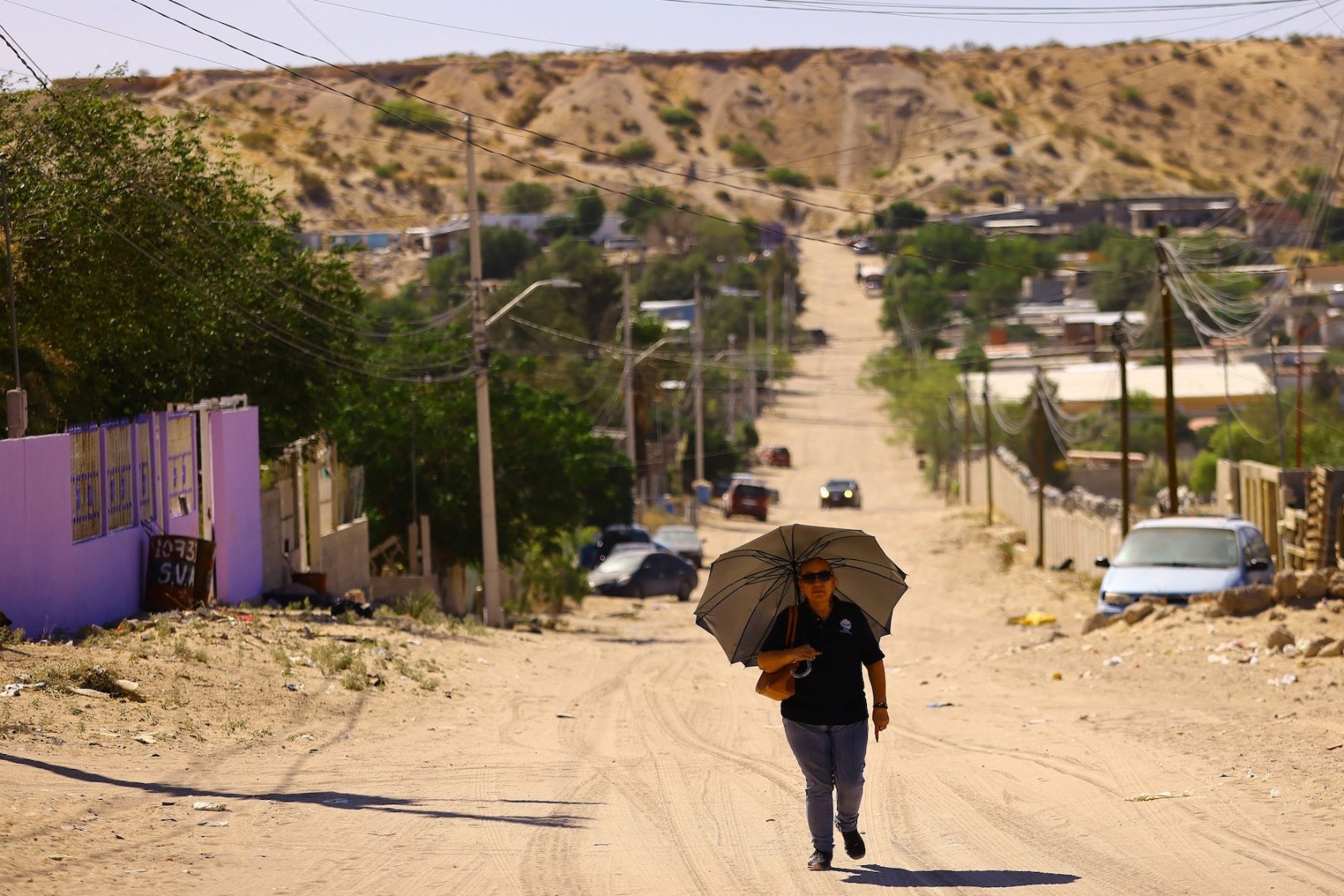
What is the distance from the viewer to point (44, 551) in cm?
1722

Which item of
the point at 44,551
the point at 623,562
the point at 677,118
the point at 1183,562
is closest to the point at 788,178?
the point at 677,118

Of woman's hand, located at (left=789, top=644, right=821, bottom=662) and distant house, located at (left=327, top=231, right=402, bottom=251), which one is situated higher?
distant house, located at (left=327, top=231, right=402, bottom=251)

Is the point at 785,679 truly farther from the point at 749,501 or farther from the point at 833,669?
the point at 749,501

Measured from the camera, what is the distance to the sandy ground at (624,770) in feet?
28.4

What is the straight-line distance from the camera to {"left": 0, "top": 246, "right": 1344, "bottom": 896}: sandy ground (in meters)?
8.65

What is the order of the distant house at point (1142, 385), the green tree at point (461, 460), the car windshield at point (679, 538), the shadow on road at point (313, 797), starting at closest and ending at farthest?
the shadow on road at point (313, 797) < the green tree at point (461, 460) < the car windshield at point (679, 538) < the distant house at point (1142, 385)

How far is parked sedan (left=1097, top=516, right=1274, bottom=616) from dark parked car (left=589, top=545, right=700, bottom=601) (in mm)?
17365

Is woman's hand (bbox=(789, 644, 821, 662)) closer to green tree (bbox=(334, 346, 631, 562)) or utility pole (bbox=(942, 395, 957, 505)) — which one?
green tree (bbox=(334, 346, 631, 562))

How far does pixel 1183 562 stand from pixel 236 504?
46.4 feet

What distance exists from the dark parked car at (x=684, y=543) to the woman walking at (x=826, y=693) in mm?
38106

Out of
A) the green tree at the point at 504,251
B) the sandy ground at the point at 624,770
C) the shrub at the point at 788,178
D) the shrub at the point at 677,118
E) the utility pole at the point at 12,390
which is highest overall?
the shrub at the point at 677,118

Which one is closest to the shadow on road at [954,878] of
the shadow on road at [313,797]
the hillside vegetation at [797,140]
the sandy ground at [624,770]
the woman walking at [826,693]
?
the sandy ground at [624,770]

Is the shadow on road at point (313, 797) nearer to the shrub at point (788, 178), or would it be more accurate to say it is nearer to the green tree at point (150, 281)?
the green tree at point (150, 281)

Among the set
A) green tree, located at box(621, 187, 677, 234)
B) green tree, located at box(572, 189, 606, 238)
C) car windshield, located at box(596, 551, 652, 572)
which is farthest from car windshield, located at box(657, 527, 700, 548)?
green tree, located at box(621, 187, 677, 234)
